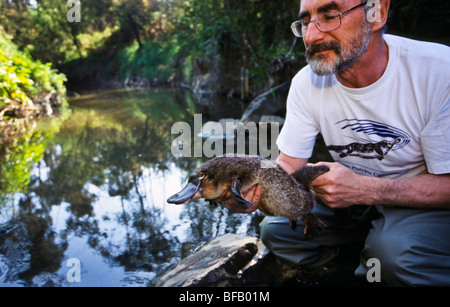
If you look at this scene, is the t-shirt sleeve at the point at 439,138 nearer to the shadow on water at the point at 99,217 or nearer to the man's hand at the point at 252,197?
the man's hand at the point at 252,197

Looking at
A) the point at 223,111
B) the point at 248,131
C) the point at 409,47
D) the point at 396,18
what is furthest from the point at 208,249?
the point at 223,111

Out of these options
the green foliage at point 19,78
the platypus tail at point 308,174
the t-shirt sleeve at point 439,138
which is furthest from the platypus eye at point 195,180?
the green foliage at point 19,78

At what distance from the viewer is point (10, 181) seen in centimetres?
470

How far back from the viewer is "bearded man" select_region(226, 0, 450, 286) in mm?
1845

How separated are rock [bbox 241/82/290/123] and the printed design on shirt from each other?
4.75 m

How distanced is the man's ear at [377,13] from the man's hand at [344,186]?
93 centimetres

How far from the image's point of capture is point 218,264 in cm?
230

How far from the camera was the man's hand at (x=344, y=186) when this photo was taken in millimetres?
1863

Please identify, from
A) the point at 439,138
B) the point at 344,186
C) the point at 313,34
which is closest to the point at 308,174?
the point at 344,186

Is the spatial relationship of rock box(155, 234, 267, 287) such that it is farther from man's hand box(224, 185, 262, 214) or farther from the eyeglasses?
the eyeglasses

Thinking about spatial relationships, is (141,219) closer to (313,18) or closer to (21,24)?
(313,18)

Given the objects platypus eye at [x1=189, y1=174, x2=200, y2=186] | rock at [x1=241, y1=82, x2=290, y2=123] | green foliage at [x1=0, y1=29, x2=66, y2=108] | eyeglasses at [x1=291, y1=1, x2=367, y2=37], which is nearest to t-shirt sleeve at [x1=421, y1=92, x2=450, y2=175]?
eyeglasses at [x1=291, y1=1, x2=367, y2=37]

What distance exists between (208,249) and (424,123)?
1823 millimetres

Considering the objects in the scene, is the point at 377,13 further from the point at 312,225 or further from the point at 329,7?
the point at 312,225
